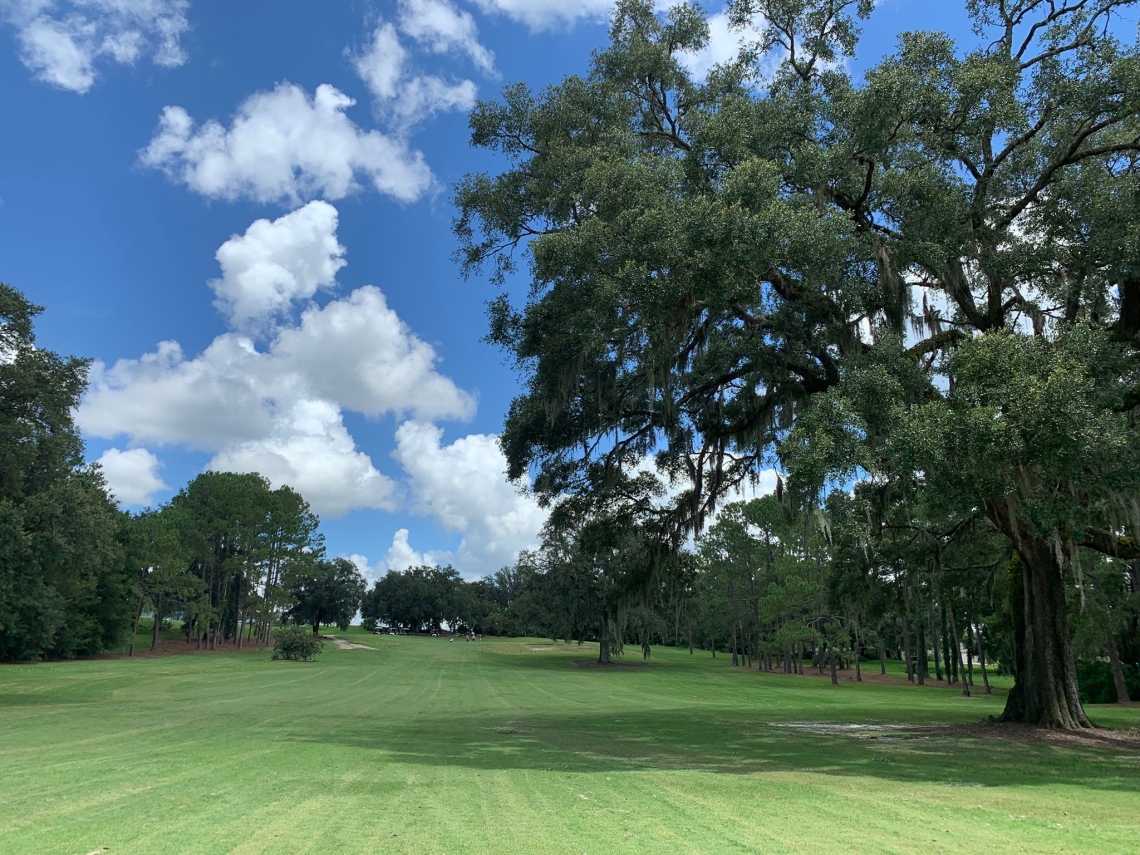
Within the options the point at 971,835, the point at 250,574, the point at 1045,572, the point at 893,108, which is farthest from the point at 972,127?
the point at 250,574

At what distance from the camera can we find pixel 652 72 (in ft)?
48.9

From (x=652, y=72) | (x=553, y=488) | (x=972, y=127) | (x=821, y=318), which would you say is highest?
(x=652, y=72)

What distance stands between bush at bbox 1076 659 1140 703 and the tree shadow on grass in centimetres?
2241

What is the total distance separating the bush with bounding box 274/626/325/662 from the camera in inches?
1880

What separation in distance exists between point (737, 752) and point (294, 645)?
141 feet

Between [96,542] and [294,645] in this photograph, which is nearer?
[96,542]

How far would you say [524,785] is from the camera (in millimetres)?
7832

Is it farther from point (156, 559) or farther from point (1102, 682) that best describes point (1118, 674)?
point (156, 559)

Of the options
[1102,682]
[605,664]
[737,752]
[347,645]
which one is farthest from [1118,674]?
[347,645]

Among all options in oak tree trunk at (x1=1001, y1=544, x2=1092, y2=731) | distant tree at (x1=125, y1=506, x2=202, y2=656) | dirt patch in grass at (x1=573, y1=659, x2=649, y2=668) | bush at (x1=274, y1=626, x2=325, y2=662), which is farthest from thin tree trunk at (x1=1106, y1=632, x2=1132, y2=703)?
distant tree at (x1=125, y1=506, x2=202, y2=656)

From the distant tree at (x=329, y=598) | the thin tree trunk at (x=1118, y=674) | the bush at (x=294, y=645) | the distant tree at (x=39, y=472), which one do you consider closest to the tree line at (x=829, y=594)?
the thin tree trunk at (x=1118, y=674)

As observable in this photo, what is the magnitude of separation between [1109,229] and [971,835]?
9.07 metres

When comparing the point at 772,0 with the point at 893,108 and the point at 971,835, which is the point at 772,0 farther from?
the point at 971,835

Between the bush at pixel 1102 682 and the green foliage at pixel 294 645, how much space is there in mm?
43012
